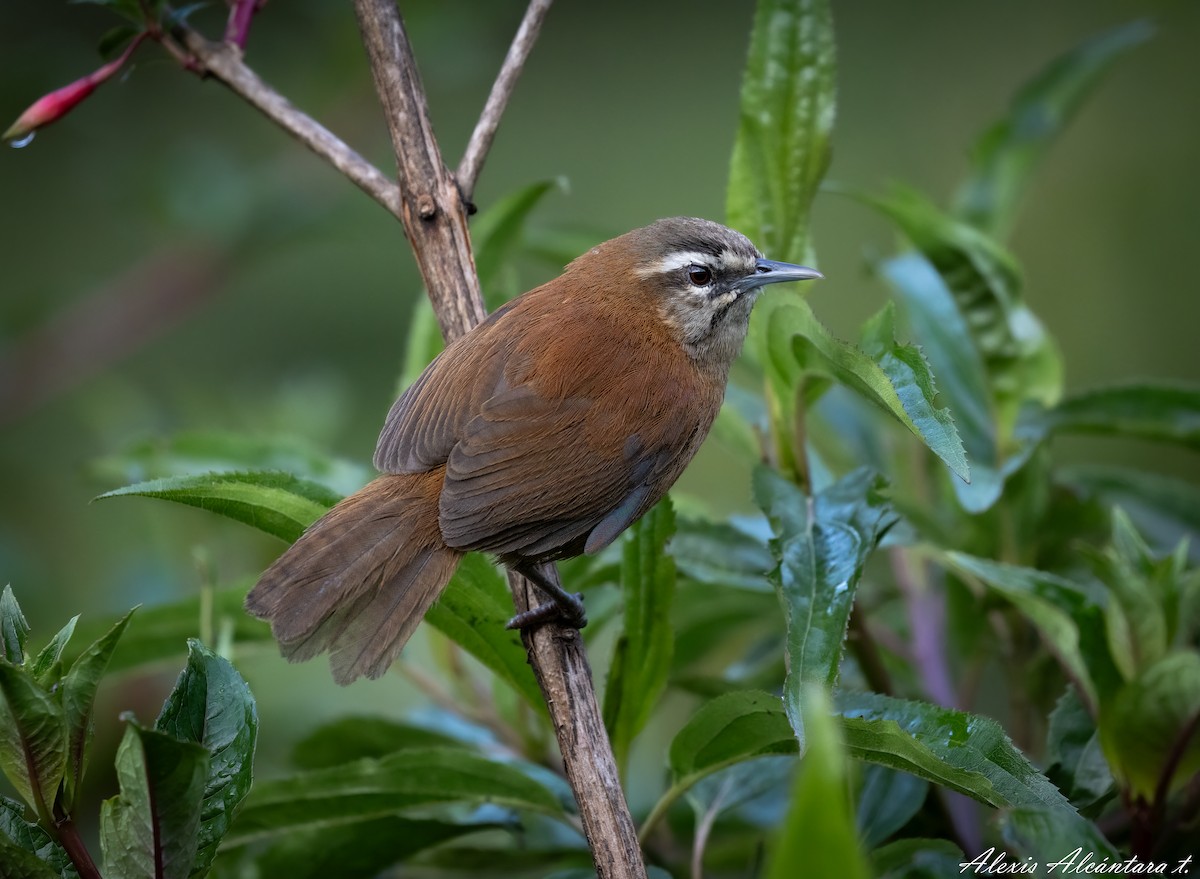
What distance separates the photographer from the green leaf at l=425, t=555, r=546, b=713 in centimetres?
201

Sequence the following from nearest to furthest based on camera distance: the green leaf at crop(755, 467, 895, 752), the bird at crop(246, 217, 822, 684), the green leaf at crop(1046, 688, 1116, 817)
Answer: the green leaf at crop(755, 467, 895, 752)
the green leaf at crop(1046, 688, 1116, 817)
the bird at crop(246, 217, 822, 684)

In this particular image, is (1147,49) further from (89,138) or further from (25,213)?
(25,213)

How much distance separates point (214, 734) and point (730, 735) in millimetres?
775

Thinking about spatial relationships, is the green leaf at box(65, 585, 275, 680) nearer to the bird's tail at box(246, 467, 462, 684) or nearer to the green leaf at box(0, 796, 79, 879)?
the bird's tail at box(246, 467, 462, 684)

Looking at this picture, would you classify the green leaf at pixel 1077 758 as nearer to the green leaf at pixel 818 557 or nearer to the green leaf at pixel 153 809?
the green leaf at pixel 818 557

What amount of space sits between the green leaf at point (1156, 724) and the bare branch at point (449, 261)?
2.63ft

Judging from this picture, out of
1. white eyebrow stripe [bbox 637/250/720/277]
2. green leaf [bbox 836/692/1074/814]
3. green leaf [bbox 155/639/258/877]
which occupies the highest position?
white eyebrow stripe [bbox 637/250/720/277]

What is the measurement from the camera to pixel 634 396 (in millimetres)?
2373

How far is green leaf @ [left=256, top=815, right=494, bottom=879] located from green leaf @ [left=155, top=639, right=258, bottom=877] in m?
0.48

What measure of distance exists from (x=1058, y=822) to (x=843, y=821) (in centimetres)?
71

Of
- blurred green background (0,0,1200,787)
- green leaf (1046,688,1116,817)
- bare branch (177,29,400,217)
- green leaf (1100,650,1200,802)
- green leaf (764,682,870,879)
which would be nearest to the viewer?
green leaf (764,682,870,879)

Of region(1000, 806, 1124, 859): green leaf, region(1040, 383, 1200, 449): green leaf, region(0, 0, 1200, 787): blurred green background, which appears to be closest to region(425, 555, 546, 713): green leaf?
region(1000, 806, 1124, 859): green leaf

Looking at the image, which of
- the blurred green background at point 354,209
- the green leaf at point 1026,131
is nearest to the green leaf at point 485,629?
the blurred green background at point 354,209

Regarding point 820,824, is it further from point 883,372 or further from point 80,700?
point 80,700
